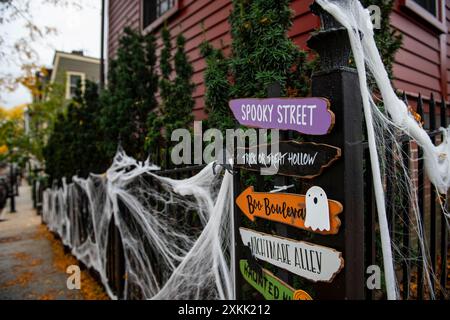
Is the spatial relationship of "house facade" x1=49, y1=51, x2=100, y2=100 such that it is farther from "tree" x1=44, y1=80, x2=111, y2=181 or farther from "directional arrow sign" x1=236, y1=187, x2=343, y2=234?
"directional arrow sign" x1=236, y1=187, x2=343, y2=234

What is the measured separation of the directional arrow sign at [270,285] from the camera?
166cm

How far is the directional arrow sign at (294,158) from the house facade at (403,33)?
67.8 inches

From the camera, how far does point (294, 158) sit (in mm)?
1626

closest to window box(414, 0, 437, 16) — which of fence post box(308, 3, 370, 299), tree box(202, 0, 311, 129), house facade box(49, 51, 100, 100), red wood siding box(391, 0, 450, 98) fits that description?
red wood siding box(391, 0, 450, 98)

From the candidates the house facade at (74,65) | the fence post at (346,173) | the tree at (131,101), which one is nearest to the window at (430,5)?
the tree at (131,101)

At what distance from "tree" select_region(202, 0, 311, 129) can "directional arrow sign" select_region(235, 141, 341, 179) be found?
0.52 m

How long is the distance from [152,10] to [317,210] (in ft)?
23.2

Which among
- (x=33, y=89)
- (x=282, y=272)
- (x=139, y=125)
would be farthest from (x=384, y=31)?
(x=33, y=89)

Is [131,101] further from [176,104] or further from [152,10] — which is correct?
[152,10]

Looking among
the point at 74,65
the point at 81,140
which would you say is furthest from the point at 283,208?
the point at 74,65

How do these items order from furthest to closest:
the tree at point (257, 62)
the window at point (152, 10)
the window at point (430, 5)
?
the window at point (152, 10) → the window at point (430, 5) → the tree at point (257, 62)

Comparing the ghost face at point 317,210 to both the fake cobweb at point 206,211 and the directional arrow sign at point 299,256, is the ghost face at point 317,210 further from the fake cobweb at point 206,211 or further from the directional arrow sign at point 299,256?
the fake cobweb at point 206,211

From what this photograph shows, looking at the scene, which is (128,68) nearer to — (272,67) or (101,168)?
(101,168)
